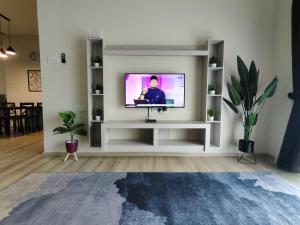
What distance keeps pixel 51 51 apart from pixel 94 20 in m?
0.94

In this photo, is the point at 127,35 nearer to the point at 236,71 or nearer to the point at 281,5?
the point at 236,71

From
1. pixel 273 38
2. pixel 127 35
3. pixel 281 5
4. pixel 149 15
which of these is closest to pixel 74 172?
pixel 127 35

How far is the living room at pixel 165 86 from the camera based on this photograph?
136 inches

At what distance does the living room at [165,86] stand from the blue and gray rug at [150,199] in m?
0.36

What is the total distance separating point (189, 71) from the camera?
389 centimetres

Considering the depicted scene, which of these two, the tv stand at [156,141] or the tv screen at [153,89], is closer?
the tv stand at [156,141]

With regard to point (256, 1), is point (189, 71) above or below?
below

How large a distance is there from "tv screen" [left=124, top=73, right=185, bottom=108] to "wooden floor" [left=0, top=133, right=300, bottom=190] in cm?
100

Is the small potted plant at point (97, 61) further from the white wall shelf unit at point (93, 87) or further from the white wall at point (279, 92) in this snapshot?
the white wall at point (279, 92)

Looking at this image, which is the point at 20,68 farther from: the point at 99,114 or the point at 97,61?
the point at 99,114

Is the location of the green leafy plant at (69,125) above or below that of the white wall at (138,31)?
below

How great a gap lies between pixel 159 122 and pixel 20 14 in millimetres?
4705

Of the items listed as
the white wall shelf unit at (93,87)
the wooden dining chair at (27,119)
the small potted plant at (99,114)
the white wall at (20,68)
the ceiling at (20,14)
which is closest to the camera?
the white wall shelf unit at (93,87)

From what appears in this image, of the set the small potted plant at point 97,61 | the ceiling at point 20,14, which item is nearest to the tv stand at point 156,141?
the small potted plant at point 97,61
